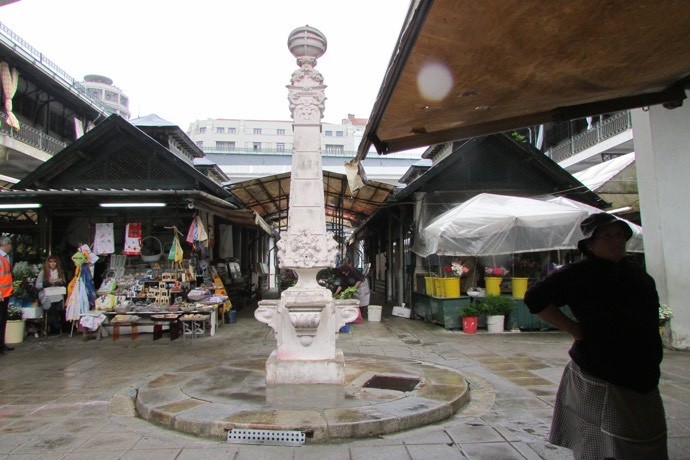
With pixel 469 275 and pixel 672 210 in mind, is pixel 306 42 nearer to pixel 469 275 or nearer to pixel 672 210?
pixel 672 210

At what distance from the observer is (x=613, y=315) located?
2.60 meters

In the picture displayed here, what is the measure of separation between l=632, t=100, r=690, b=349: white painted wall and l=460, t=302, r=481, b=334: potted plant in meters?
3.69

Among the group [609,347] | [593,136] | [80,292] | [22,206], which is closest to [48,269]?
[80,292]

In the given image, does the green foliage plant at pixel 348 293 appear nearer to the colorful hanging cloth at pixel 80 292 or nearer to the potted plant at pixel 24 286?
the colorful hanging cloth at pixel 80 292

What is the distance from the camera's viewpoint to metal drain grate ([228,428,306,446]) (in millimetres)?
4148

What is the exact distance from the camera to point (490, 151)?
14055 mm

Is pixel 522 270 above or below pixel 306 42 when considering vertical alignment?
below

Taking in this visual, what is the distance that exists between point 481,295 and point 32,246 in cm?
1112

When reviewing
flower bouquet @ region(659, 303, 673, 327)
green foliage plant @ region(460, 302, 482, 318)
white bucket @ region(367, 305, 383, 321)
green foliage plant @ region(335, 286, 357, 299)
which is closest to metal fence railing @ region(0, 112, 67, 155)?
green foliage plant @ region(335, 286, 357, 299)

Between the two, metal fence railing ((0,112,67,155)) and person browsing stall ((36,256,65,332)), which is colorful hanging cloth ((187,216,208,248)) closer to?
person browsing stall ((36,256,65,332))

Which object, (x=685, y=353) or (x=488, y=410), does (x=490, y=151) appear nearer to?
(x=685, y=353)

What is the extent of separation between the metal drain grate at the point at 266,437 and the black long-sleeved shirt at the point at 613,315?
250 cm

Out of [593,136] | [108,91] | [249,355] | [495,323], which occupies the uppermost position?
[108,91]

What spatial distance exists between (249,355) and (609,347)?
685 centimetres
